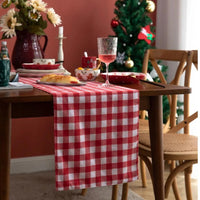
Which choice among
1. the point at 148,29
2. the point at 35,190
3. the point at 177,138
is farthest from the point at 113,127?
the point at 148,29

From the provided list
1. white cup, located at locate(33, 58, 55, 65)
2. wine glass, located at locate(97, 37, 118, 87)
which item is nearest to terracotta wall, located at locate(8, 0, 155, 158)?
white cup, located at locate(33, 58, 55, 65)

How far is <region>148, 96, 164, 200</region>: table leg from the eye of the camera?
6.26 feet

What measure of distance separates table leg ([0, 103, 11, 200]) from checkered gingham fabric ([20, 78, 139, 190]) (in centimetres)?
17

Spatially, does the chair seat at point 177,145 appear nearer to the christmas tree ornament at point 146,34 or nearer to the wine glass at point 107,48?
the wine glass at point 107,48

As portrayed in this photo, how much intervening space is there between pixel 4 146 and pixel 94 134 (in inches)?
13.4

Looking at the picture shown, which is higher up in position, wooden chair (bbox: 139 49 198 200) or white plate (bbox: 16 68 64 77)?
white plate (bbox: 16 68 64 77)

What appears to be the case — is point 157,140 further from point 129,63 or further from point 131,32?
point 131,32

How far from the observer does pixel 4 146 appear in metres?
1.69

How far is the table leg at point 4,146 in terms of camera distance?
1.66 metres

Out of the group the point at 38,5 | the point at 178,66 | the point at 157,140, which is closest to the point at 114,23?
the point at 178,66

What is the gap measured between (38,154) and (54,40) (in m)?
0.87

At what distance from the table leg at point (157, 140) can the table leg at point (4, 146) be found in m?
0.60

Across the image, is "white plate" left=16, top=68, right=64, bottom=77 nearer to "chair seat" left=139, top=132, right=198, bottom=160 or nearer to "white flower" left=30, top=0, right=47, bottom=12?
"white flower" left=30, top=0, right=47, bottom=12

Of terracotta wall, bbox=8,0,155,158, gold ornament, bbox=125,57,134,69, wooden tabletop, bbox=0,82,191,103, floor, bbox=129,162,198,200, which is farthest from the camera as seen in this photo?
terracotta wall, bbox=8,0,155,158
